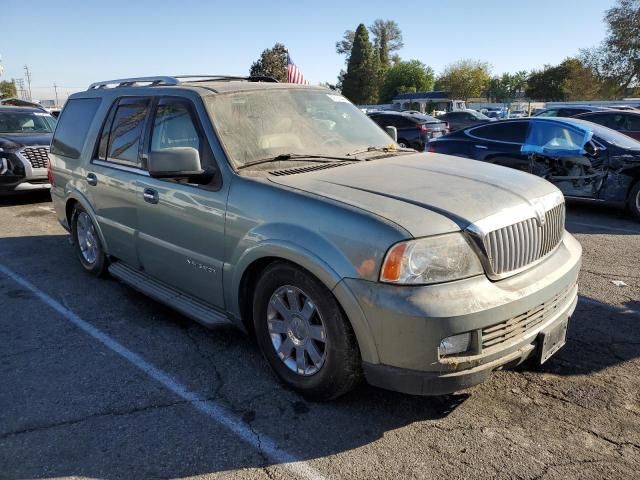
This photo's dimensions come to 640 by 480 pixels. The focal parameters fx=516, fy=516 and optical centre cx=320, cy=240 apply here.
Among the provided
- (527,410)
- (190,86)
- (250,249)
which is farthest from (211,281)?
(527,410)

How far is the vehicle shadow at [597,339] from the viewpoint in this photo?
3.47 metres

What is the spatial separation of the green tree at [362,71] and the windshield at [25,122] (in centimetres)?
7664

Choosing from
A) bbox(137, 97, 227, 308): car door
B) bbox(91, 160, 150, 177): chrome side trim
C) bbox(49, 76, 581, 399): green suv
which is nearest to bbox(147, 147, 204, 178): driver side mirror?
bbox(49, 76, 581, 399): green suv

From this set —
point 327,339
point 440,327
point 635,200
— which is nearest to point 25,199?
point 327,339

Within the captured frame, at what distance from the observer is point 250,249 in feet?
10.2

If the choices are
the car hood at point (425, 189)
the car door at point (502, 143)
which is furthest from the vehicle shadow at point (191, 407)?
the car door at point (502, 143)

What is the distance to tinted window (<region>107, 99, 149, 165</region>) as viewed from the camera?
13.9 feet

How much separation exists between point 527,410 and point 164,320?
113 inches

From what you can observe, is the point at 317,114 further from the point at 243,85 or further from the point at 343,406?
the point at 343,406

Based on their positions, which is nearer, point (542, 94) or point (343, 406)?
point (343, 406)

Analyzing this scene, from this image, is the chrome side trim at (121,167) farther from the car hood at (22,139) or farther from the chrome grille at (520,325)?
the car hood at (22,139)

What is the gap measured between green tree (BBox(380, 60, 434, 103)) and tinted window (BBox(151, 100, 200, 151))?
8275 cm

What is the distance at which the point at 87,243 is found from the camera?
17.8ft

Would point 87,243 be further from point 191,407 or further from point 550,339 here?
point 550,339
